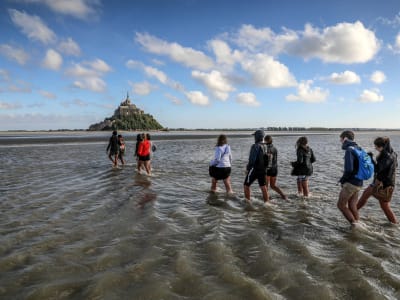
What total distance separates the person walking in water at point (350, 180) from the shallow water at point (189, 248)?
0.38 m

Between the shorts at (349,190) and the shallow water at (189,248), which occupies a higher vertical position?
the shorts at (349,190)

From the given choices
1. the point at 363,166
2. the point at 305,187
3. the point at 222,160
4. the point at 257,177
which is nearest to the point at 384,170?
the point at 363,166

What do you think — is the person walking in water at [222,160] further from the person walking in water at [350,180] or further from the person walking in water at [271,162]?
the person walking in water at [350,180]

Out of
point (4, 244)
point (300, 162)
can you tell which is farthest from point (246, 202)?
point (4, 244)

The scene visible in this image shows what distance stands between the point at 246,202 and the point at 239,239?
3.42 m

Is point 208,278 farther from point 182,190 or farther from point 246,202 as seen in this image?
point 182,190

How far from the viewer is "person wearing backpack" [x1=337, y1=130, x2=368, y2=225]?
6.77m

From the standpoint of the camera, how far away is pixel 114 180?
13.6 metres

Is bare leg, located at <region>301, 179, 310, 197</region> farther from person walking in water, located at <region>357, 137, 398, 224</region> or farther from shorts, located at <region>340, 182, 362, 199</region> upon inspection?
shorts, located at <region>340, 182, 362, 199</region>

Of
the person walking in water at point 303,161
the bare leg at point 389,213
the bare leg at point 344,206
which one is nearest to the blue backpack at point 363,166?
the bare leg at point 344,206

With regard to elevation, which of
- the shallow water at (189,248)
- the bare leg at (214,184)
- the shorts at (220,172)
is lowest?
the shallow water at (189,248)

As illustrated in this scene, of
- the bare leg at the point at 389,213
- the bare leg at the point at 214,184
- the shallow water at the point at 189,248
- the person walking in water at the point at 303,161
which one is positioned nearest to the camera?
the shallow water at the point at 189,248

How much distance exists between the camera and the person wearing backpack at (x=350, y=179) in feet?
22.2

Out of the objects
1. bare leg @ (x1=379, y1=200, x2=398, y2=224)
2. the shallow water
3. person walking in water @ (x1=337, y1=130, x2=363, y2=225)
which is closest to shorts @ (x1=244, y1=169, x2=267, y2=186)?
the shallow water
